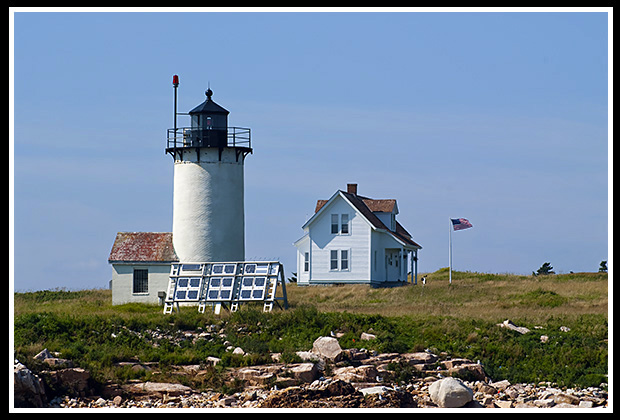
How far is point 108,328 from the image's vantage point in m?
23.8

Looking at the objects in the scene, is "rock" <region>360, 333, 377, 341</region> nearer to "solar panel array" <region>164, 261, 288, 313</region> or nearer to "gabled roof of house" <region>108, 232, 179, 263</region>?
"solar panel array" <region>164, 261, 288, 313</region>

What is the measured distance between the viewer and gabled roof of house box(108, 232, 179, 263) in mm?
34969

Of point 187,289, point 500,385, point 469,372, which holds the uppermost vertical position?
point 187,289

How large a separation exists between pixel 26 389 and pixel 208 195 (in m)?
18.0

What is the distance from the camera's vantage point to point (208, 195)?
34938 millimetres

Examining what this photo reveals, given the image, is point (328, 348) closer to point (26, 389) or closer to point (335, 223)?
point (26, 389)

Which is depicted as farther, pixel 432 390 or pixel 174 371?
pixel 174 371

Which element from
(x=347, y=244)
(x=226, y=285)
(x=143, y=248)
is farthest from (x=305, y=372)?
(x=347, y=244)

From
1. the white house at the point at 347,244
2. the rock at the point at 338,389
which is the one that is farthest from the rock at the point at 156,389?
the white house at the point at 347,244

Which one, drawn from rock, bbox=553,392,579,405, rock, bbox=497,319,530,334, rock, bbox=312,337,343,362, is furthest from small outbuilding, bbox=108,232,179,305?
rock, bbox=553,392,579,405

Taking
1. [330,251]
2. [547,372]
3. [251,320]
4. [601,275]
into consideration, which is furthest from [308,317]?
[601,275]

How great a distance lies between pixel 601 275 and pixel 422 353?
89.1 feet

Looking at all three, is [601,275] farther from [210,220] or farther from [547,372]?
[547,372]

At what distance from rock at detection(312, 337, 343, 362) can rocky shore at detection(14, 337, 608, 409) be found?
0.05 m
